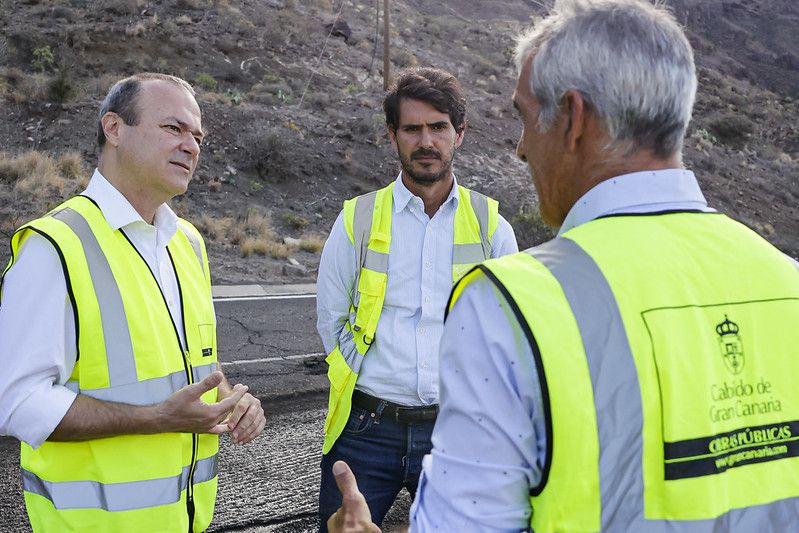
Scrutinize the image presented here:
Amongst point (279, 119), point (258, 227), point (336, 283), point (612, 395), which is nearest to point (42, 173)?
point (258, 227)


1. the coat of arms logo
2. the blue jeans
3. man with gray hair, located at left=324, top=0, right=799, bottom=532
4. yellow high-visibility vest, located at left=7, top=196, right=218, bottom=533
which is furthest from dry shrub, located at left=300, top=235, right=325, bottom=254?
the coat of arms logo

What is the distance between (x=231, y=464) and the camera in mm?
5047

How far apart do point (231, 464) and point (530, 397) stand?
164 inches

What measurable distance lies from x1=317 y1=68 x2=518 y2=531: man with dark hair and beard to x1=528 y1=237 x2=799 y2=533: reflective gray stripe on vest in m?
1.70

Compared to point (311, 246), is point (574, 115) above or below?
above

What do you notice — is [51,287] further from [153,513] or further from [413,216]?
[413,216]

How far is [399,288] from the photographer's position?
10.1 ft

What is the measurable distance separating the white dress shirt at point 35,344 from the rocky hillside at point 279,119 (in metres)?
9.53

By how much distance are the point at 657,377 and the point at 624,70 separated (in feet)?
1.77

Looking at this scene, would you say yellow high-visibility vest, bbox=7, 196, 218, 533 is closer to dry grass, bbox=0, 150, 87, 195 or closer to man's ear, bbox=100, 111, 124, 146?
man's ear, bbox=100, 111, 124, 146

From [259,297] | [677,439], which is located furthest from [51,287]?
[259,297]

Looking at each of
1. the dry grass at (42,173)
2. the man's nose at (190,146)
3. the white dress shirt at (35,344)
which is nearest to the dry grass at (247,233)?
the dry grass at (42,173)

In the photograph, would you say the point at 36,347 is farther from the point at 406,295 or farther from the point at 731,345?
the point at 731,345

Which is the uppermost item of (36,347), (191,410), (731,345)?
(731,345)
